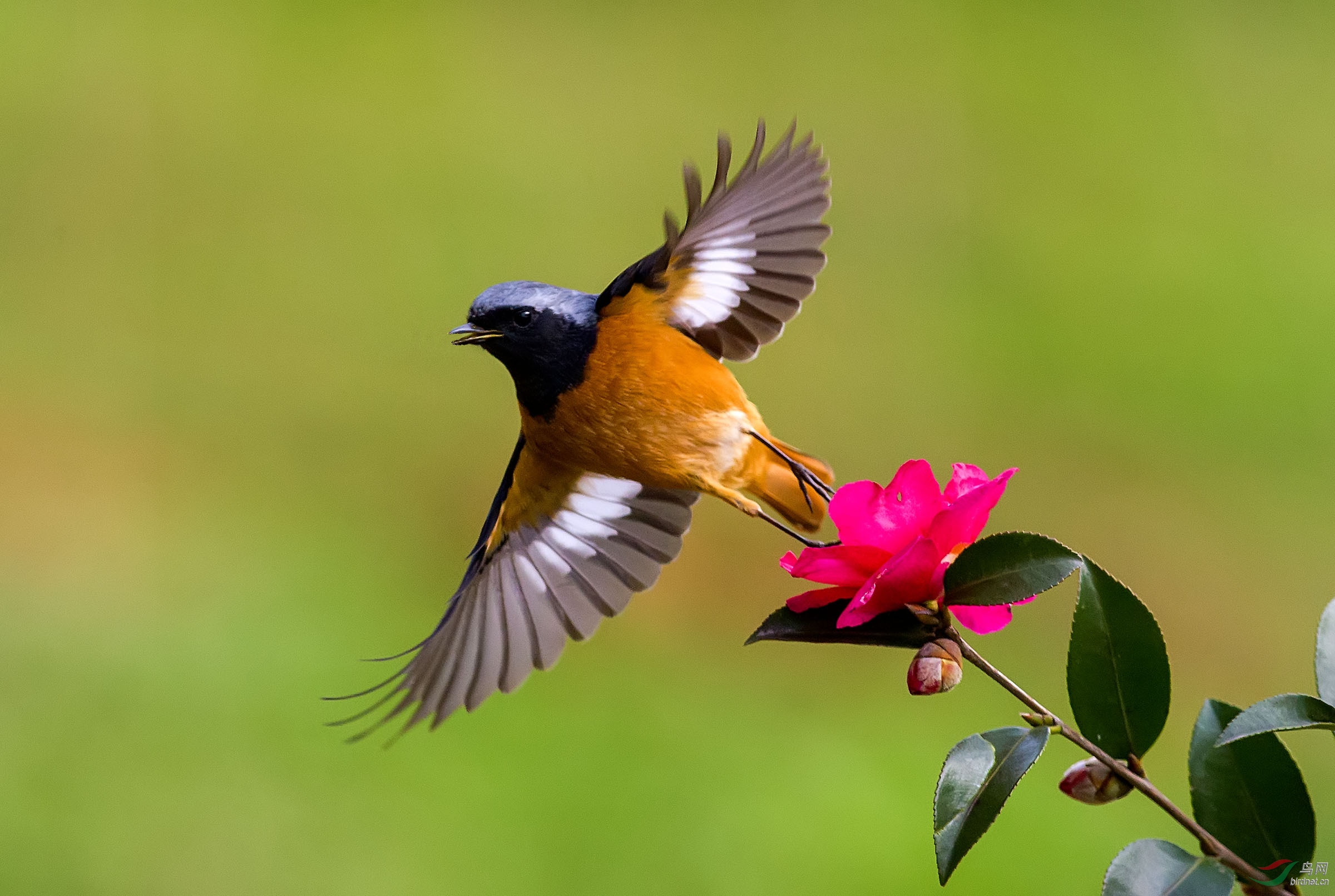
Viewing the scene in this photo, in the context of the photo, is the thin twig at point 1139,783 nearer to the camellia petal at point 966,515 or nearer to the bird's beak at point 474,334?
the camellia petal at point 966,515

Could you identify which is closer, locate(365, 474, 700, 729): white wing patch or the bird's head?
the bird's head

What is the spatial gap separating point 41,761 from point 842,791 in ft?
4.69

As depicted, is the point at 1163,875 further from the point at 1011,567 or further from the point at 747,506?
the point at 747,506

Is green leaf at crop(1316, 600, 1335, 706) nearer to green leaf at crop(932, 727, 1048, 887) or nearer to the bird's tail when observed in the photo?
green leaf at crop(932, 727, 1048, 887)

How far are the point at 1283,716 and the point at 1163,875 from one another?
4.0 inches

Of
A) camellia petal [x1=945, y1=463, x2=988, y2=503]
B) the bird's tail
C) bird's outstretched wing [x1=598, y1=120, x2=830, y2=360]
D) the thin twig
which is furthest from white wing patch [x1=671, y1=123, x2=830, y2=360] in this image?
the thin twig

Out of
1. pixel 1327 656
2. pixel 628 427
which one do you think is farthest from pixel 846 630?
pixel 628 427

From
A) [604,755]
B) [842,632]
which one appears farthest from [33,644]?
[842,632]

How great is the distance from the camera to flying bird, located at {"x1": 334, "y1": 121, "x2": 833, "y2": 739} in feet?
3.05

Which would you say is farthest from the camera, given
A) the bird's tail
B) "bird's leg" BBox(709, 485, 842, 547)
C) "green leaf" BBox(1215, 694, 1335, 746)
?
the bird's tail

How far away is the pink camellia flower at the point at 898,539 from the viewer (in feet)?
1.93

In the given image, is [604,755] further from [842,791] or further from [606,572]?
[606,572]

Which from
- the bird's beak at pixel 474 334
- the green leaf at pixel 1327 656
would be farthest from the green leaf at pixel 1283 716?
the bird's beak at pixel 474 334

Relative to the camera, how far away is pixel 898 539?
60 cm
